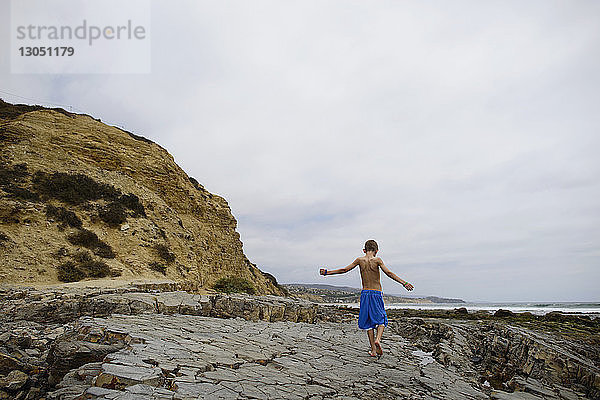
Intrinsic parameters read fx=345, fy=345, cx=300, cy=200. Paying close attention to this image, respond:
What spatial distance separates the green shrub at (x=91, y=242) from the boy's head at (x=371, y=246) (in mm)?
16785

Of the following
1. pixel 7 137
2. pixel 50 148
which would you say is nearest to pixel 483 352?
pixel 50 148

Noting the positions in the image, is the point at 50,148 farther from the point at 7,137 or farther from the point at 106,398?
the point at 106,398

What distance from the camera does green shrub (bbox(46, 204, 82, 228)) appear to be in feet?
62.9

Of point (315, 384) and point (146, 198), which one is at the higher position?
point (146, 198)

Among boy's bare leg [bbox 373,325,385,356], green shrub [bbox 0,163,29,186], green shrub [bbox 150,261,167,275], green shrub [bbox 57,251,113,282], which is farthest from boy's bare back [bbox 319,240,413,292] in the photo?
green shrub [bbox 0,163,29,186]

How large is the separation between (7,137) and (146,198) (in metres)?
9.52

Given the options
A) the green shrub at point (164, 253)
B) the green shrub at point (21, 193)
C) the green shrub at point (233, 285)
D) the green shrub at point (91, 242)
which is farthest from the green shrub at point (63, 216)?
the green shrub at point (233, 285)

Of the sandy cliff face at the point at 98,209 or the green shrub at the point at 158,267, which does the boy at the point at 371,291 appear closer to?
the sandy cliff face at the point at 98,209

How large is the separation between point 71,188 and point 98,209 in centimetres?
222

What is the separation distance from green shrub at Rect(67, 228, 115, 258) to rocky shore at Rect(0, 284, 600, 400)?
319 inches

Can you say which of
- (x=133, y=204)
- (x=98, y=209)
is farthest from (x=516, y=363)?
(x=133, y=204)

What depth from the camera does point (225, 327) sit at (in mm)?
8539

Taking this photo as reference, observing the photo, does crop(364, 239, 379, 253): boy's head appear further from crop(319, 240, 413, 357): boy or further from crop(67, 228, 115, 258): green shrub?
crop(67, 228, 115, 258): green shrub

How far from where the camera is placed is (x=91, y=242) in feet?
62.8
